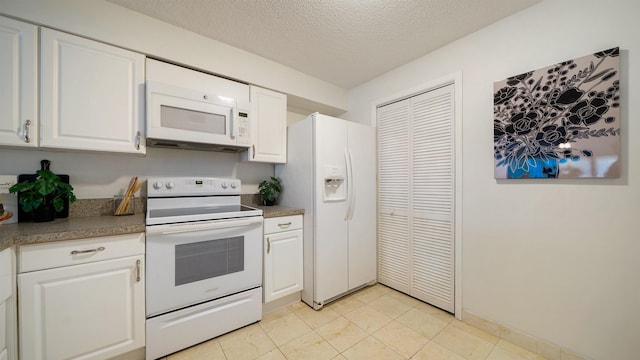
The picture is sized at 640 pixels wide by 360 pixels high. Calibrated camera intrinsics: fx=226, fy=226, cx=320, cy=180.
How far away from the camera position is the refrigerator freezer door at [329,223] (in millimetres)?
2061

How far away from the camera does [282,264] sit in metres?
2.04

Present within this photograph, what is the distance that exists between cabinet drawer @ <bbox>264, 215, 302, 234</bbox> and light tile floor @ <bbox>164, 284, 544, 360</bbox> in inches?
29.3

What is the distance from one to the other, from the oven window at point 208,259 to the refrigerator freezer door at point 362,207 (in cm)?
109

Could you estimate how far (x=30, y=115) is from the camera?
136 cm

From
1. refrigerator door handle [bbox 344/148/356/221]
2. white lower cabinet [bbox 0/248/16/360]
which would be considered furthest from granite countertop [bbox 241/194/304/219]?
white lower cabinet [bbox 0/248/16/360]

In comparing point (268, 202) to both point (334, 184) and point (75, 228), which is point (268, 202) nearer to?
point (334, 184)

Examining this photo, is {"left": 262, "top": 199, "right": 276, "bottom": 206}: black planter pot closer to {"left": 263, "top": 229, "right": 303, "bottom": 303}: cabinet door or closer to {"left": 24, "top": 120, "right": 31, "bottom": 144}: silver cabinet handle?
{"left": 263, "top": 229, "right": 303, "bottom": 303}: cabinet door

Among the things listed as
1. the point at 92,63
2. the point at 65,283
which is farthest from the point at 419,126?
the point at 65,283

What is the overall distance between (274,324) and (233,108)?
1838 millimetres

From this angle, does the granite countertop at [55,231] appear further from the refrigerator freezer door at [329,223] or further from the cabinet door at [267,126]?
the refrigerator freezer door at [329,223]

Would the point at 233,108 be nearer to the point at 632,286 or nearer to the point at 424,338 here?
the point at 424,338

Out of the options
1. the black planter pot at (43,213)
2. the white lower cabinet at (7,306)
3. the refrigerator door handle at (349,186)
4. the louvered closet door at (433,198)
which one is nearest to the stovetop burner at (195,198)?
the black planter pot at (43,213)

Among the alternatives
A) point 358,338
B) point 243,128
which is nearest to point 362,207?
point 358,338

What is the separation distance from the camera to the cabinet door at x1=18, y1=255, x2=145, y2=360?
1.15m
